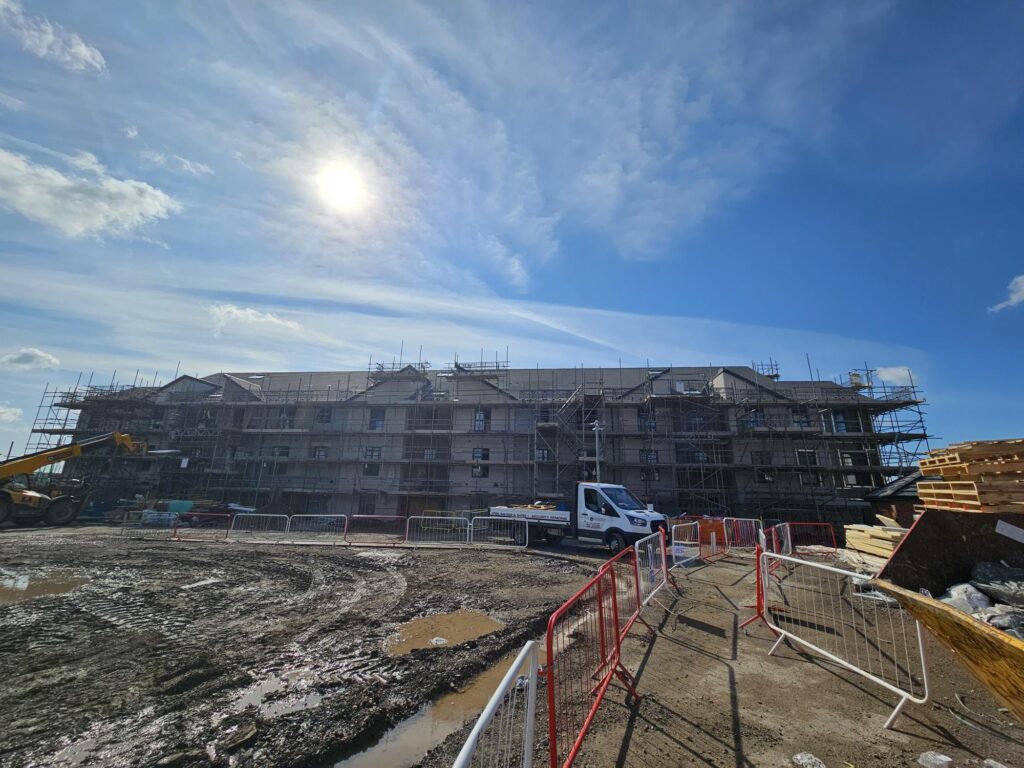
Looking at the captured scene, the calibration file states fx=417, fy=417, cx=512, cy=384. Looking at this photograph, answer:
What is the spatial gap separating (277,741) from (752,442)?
92.7 ft

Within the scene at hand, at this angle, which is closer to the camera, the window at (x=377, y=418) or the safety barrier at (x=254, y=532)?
the safety barrier at (x=254, y=532)

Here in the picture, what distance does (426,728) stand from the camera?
4.09 meters

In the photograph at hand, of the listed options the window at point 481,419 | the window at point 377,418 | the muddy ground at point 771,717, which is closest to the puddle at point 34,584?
the muddy ground at point 771,717

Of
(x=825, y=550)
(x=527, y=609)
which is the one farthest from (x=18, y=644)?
(x=825, y=550)

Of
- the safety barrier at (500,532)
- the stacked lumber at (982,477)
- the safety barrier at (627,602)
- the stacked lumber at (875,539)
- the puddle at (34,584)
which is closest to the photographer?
the safety barrier at (627,602)

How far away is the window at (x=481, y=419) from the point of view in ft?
96.7

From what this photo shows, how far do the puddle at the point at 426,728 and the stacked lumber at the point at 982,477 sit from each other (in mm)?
7824

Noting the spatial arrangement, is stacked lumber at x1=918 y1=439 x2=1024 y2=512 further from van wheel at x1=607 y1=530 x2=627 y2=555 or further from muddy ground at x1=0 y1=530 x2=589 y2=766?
van wheel at x1=607 y1=530 x2=627 y2=555

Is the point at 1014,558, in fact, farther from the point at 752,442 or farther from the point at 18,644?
the point at 752,442

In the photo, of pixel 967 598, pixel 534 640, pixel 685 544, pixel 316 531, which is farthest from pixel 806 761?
pixel 316 531

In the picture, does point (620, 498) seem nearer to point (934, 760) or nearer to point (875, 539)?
point (875, 539)

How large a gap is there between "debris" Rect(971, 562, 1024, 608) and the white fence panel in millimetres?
4646

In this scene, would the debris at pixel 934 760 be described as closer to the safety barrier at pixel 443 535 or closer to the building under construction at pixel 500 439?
the safety barrier at pixel 443 535

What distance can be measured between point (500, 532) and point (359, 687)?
1215cm
